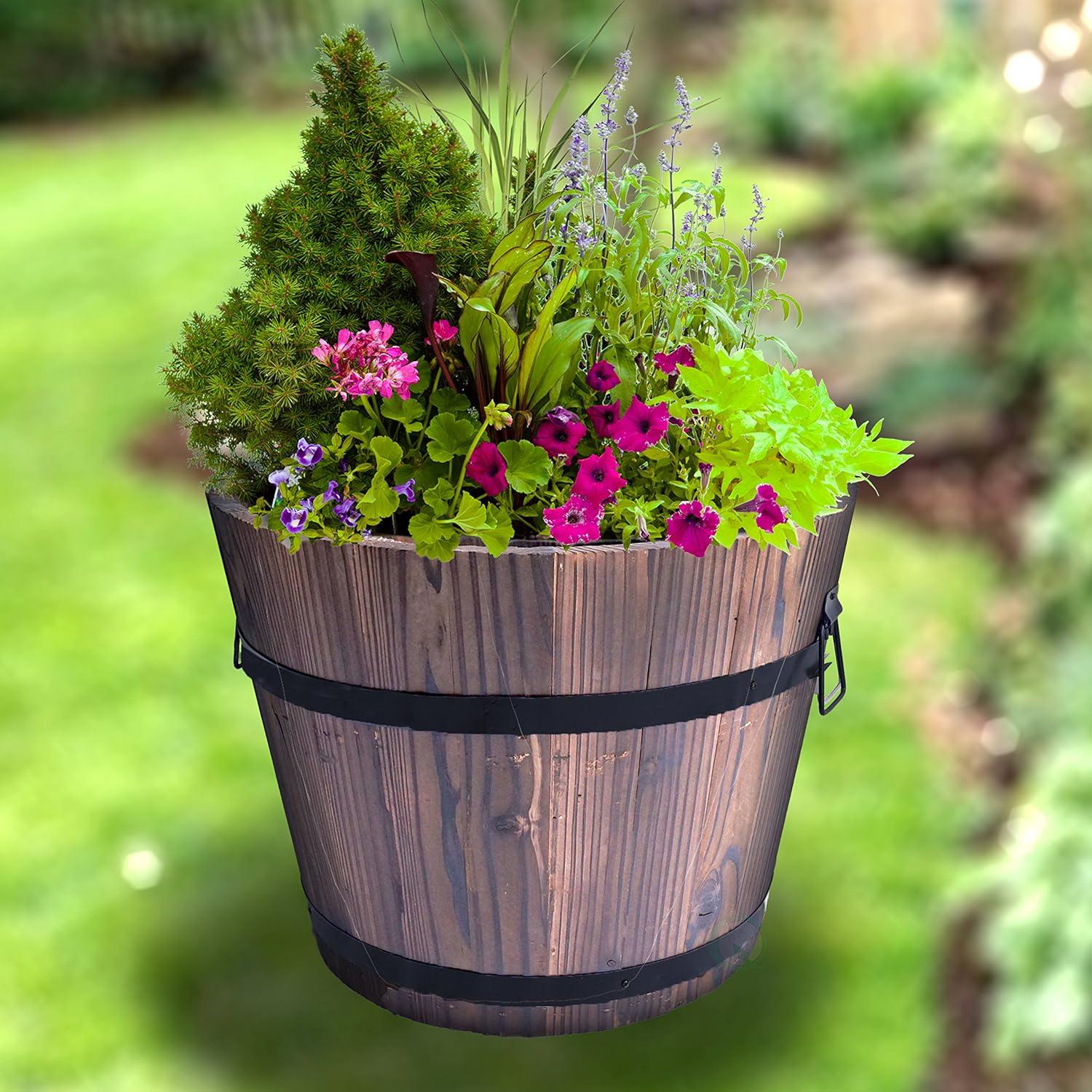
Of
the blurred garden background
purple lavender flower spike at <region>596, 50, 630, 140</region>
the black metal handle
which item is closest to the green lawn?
the blurred garden background

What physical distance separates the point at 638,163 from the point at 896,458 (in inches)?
20.5

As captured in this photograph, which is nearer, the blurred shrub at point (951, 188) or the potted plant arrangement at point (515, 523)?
the potted plant arrangement at point (515, 523)

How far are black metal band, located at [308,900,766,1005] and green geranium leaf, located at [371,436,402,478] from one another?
2.30ft

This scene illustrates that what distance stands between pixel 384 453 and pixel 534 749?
0.40 metres

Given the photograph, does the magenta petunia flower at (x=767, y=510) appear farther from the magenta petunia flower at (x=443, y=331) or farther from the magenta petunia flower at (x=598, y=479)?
the magenta petunia flower at (x=443, y=331)

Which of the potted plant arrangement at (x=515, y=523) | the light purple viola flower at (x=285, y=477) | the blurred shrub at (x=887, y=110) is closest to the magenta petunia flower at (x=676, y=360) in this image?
the potted plant arrangement at (x=515, y=523)

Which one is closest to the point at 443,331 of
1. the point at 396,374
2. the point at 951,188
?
the point at 396,374

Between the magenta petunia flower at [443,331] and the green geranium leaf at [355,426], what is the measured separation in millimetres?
131

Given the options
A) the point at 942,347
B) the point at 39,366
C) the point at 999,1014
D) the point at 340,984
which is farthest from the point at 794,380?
the point at 39,366

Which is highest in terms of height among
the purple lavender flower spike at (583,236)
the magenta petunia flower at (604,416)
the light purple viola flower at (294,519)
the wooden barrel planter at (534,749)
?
the purple lavender flower spike at (583,236)

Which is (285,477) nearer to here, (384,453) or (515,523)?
(384,453)

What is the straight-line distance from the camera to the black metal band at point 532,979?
1737mm

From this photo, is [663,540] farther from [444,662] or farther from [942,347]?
[942,347]

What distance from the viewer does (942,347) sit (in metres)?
5.91
